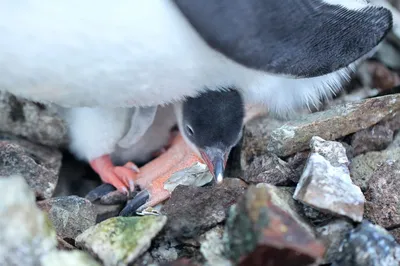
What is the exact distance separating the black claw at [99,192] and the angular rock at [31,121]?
0.51 feet

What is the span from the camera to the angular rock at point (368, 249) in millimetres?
969

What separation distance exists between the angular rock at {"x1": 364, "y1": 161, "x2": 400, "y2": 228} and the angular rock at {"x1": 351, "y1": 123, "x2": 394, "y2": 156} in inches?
5.0

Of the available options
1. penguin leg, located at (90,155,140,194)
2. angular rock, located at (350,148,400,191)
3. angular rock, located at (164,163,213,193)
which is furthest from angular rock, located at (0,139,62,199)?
angular rock, located at (350,148,400,191)

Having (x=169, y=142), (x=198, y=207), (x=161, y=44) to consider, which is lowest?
(x=169, y=142)

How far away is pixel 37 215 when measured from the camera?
36.7 inches

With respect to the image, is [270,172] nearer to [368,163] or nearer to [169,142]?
[368,163]

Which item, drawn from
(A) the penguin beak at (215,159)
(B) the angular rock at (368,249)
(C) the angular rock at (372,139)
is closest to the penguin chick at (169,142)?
(A) the penguin beak at (215,159)

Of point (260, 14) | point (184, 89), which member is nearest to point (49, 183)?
point (184, 89)

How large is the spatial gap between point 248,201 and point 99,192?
622 millimetres

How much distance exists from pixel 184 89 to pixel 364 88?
586mm

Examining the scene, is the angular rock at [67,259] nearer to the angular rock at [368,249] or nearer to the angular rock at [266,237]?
the angular rock at [266,237]

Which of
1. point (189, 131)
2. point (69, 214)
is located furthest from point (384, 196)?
point (69, 214)

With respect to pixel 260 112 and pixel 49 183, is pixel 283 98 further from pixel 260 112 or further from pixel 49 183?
pixel 49 183

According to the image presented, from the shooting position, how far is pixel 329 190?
106 centimetres
